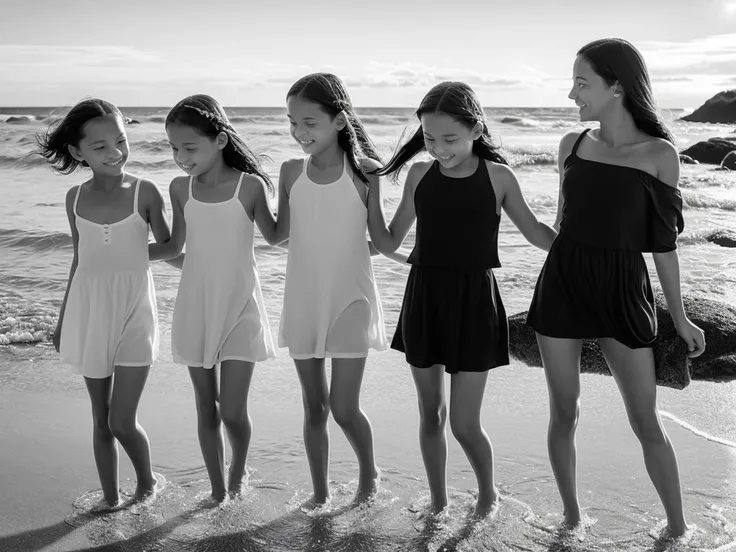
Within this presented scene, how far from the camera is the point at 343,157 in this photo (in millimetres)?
3338

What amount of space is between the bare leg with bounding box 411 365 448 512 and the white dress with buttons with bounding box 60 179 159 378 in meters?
1.08

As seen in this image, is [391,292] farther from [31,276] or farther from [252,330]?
[252,330]

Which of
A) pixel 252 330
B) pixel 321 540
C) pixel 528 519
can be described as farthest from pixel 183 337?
pixel 528 519

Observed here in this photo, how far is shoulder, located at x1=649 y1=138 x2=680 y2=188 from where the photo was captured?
289cm

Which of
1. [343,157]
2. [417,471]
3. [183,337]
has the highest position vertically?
[343,157]

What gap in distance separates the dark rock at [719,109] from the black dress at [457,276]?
45144mm

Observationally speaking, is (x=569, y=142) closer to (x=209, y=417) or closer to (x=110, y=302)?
(x=209, y=417)

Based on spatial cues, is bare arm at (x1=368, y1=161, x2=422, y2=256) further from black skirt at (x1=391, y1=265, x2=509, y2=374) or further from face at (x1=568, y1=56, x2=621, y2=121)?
face at (x1=568, y1=56, x2=621, y2=121)

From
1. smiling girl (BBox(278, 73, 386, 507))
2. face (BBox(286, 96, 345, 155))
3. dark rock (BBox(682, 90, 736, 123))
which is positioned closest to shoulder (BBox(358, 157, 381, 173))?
smiling girl (BBox(278, 73, 386, 507))

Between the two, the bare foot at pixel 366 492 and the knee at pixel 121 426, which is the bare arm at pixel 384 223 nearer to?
the bare foot at pixel 366 492

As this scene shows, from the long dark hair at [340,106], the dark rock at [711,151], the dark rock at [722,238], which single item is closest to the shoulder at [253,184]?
the long dark hair at [340,106]

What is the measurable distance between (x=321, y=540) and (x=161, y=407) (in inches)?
70.3

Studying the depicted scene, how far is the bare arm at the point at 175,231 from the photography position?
3.39m

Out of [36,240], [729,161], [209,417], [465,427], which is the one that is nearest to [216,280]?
[209,417]
